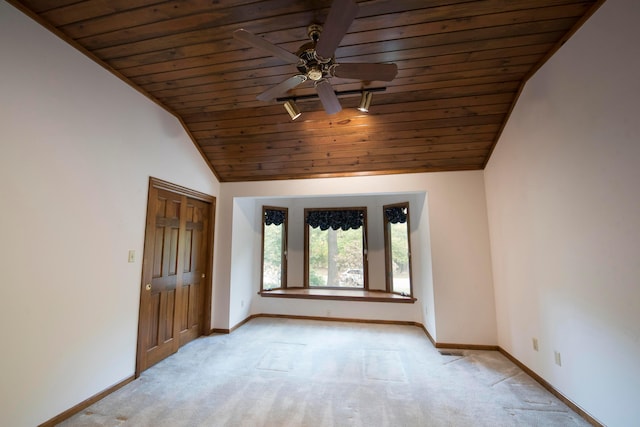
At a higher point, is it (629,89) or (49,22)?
(49,22)

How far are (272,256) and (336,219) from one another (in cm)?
142

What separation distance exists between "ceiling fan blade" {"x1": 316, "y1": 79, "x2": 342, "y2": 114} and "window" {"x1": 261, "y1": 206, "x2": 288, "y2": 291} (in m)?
3.08

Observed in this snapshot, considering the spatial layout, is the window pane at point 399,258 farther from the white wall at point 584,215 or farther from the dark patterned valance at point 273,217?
the dark patterned valance at point 273,217

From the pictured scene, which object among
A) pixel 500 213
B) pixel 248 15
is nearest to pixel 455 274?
pixel 500 213

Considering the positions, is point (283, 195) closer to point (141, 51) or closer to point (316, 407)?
point (141, 51)

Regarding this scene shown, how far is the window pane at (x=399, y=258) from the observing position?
458 cm

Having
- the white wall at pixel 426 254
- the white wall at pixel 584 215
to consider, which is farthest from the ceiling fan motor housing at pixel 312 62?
the white wall at pixel 426 254

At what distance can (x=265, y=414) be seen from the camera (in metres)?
2.08

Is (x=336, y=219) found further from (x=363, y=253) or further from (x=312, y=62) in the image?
(x=312, y=62)

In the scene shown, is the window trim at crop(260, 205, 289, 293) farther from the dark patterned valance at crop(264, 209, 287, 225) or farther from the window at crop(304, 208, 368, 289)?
the window at crop(304, 208, 368, 289)

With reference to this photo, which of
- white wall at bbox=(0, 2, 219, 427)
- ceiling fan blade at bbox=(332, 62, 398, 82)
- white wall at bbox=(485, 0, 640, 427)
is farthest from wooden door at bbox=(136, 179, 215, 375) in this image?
white wall at bbox=(485, 0, 640, 427)

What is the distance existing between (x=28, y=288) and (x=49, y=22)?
193cm

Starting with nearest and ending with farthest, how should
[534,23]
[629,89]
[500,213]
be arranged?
[629,89] → [534,23] → [500,213]

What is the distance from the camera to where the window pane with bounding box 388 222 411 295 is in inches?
180
